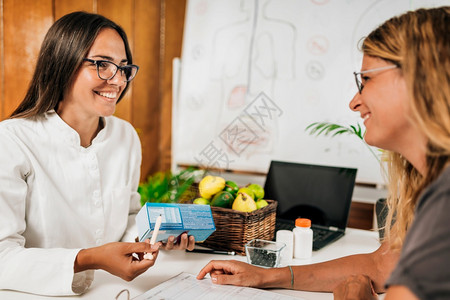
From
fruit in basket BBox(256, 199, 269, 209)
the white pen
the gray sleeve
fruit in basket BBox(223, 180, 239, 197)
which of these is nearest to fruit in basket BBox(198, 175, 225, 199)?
fruit in basket BBox(223, 180, 239, 197)

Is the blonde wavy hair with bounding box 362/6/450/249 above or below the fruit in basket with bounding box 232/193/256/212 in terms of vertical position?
above

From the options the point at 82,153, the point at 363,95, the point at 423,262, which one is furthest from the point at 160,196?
the point at 423,262

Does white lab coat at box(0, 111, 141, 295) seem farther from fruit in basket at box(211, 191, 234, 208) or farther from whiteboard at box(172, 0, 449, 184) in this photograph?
whiteboard at box(172, 0, 449, 184)

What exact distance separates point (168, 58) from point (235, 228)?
209 centimetres

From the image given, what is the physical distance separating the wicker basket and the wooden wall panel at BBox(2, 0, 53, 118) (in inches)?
51.2

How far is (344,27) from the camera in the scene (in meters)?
2.43

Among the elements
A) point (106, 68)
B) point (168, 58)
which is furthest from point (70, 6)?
point (106, 68)

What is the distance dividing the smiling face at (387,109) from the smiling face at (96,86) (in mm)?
904

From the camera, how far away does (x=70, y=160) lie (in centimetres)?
141

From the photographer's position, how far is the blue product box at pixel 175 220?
1148 mm

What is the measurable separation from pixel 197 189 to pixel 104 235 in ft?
1.30

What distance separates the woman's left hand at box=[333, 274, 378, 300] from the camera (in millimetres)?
1014

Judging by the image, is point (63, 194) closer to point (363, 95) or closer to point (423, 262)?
point (363, 95)

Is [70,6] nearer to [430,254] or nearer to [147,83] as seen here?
[147,83]
